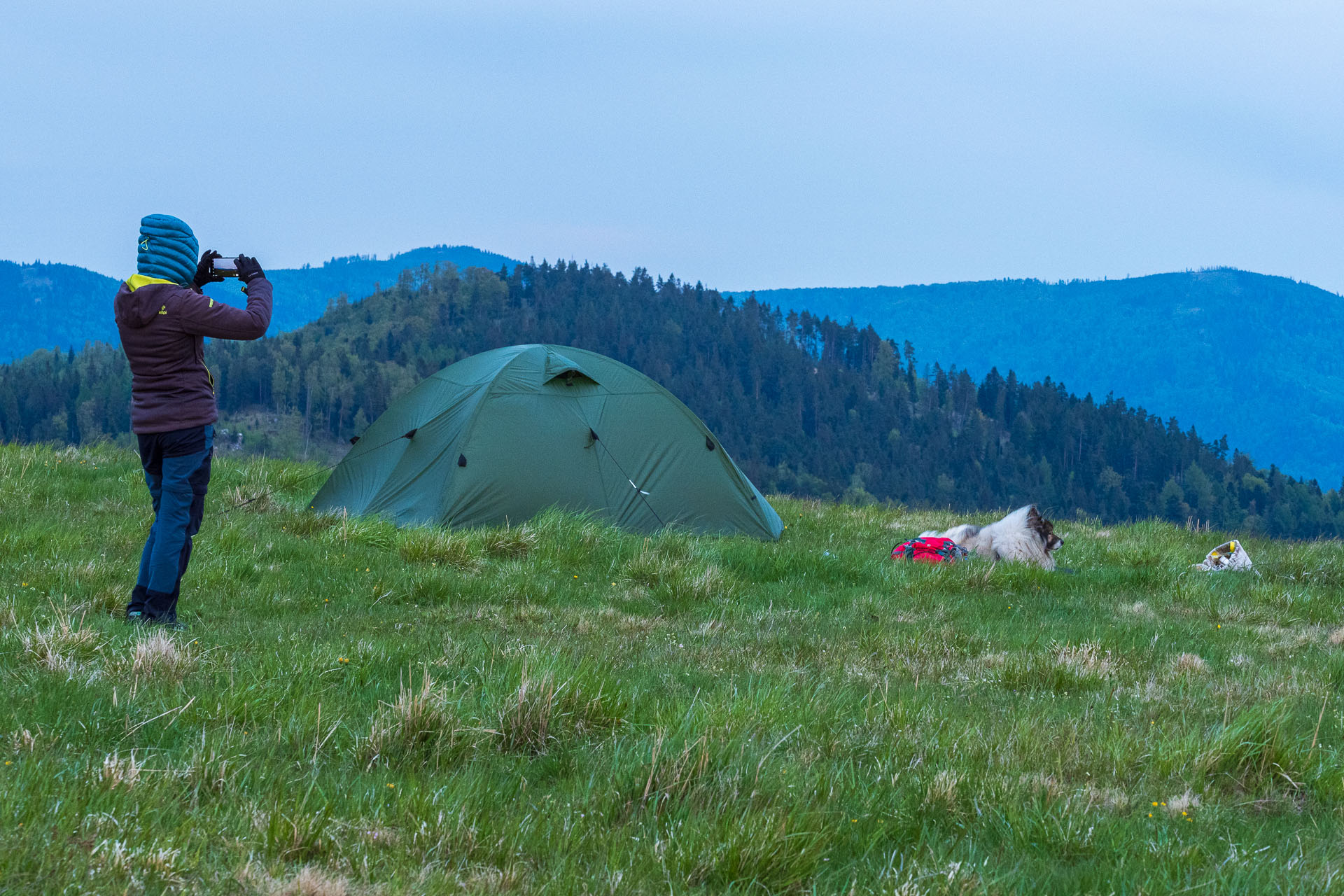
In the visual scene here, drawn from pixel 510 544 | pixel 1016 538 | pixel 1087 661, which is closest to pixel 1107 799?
pixel 1087 661

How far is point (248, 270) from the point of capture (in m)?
5.98

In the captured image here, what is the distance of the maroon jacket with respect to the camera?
5.44 meters

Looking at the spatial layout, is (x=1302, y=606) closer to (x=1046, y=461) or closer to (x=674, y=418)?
(x=674, y=418)

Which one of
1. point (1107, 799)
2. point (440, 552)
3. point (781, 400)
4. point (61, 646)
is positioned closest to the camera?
point (1107, 799)

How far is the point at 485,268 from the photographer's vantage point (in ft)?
640

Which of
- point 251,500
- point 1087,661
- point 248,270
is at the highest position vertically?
point 248,270

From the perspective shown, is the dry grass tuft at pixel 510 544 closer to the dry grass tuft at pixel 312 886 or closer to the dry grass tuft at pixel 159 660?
the dry grass tuft at pixel 159 660

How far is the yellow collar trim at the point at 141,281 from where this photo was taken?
5.46 meters

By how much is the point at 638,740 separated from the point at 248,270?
159 inches

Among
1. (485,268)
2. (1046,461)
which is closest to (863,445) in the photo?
(1046,461)

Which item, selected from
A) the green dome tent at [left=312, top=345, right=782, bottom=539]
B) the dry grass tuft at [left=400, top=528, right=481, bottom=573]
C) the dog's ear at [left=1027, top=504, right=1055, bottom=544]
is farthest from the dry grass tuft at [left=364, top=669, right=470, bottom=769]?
the dog's ear at [left=1027, top=504, right=1055, bottom=544]

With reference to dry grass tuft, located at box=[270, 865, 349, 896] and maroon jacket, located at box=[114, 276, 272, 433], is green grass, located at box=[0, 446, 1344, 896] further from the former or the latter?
maroon jacket, located at box=[114, 276, 272, 433]

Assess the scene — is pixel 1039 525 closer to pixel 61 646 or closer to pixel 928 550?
pixel 928 550

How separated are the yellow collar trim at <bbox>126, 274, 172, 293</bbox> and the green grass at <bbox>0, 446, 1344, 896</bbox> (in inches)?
69.0
